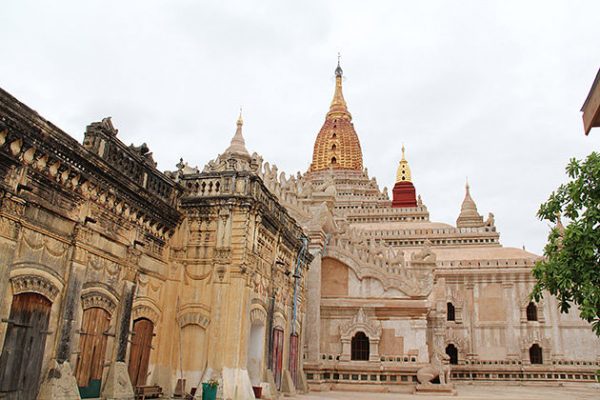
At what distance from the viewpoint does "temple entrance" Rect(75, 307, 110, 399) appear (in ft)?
42.4

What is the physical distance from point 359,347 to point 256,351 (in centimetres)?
837

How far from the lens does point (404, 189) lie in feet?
211

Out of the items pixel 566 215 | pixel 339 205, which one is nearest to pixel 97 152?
pixel 566 215

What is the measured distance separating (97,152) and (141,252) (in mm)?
3054

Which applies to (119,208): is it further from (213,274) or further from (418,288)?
(418,288)

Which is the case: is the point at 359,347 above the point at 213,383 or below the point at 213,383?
above

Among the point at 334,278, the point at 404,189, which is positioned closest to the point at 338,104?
the point at 404,189

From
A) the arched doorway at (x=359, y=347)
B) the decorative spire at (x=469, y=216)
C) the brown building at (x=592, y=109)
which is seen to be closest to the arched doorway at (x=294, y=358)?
the arched doorway at (x=359, y=347)

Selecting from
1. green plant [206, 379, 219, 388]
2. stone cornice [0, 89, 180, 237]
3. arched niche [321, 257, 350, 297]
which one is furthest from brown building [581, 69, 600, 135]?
arched niche [321, 257, 350, 297]

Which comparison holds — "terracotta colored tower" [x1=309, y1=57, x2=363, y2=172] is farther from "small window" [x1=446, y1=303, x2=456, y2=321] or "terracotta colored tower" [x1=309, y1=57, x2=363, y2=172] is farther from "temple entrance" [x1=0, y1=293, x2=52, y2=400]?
"temple entrance" [x1=0, y1=293, x2=52, y2=400]

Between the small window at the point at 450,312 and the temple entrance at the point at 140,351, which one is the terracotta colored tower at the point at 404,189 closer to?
the small window at the point at 450,312

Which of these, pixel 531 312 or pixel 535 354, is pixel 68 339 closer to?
pixel 535 354

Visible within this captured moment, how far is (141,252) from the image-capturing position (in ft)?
50.2

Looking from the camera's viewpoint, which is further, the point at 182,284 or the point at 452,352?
the point at 452,352
